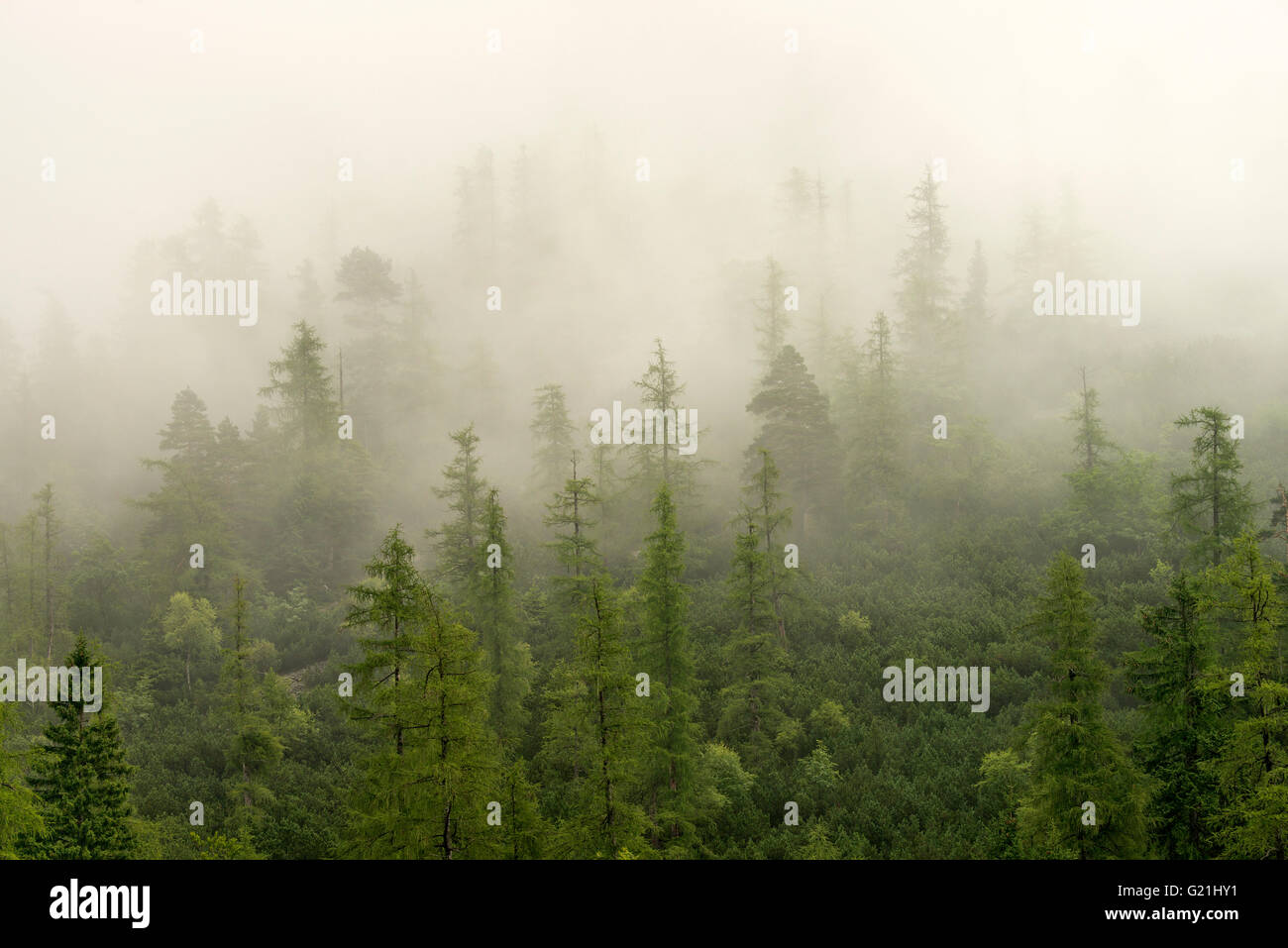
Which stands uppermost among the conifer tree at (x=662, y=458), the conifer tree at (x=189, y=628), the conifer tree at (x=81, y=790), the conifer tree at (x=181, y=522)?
the conifer tree at (x=662, y=458)

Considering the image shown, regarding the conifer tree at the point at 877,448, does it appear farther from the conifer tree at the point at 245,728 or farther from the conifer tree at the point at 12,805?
the conifer tree at the point at 12,805

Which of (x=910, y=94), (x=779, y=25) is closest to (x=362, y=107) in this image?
(x=910, y=94)

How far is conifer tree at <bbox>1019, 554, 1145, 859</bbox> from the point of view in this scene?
15.3 meters

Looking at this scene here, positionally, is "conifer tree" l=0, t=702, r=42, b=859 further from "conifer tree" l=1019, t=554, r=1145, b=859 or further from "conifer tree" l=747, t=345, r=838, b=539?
"conifer tree" l=747, t=345, r=838, b=539

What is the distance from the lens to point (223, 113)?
124 m

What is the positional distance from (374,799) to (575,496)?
42.8ft

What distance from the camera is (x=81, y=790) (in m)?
16.1

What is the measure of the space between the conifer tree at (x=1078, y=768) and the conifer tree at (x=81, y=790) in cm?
2011

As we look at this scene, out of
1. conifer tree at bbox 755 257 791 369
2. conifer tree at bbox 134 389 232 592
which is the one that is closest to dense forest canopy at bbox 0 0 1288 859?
conifer tree at bbox 134 389 232 592

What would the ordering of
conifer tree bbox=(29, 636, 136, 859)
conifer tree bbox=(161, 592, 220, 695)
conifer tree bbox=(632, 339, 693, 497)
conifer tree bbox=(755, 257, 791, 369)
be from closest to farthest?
conifer tree bbox=(29, 636, 136, 859), conifer tree bbox=(161, 592, 220, 695), conifer tree bbox=(632, 339, 693, 497), conifer tree bbox=(755, 257, 791, 369)

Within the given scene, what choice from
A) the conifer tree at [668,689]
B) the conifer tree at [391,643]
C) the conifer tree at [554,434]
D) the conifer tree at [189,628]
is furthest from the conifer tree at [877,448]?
the conifer tree at [189,628]

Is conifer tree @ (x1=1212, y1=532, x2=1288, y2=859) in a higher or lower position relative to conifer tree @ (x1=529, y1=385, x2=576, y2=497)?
lower

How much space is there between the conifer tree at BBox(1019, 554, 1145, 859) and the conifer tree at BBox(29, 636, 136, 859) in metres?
20.1

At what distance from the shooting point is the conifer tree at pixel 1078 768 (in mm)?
15266
